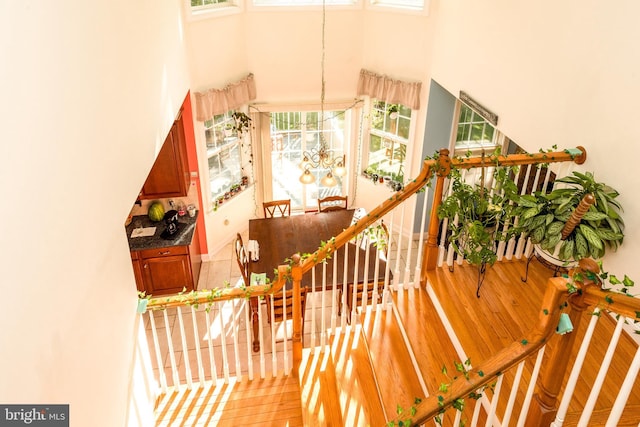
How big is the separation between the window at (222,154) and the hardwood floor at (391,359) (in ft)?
13.0

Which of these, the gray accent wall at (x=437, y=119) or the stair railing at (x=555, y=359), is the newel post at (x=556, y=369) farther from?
the gray accent wall at (x=437, y=119)

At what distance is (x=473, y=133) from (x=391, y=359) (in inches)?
176

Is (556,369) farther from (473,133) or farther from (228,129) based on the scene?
(228,129)

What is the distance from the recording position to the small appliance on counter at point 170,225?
20.6ft

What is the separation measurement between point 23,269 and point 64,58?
997mm

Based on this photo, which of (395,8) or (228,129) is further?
(228,129)

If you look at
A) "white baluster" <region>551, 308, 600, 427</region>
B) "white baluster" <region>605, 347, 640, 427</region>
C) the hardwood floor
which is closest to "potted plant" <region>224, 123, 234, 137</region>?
the hardwood floor

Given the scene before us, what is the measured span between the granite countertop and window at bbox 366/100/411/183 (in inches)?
120

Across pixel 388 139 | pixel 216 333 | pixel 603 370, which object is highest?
pixel 603 370

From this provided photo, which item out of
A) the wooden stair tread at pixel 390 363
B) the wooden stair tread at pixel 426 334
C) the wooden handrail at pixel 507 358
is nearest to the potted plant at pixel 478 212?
the wooden stair tread at pixel 426 334

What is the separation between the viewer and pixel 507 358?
2.26 meters

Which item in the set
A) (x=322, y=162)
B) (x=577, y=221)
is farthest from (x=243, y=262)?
(x=577, y=221)

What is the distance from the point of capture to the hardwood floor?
3.35 m

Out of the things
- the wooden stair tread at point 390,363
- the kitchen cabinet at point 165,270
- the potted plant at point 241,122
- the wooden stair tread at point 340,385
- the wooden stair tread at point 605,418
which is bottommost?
the kitchen cabinet at point 165,270
